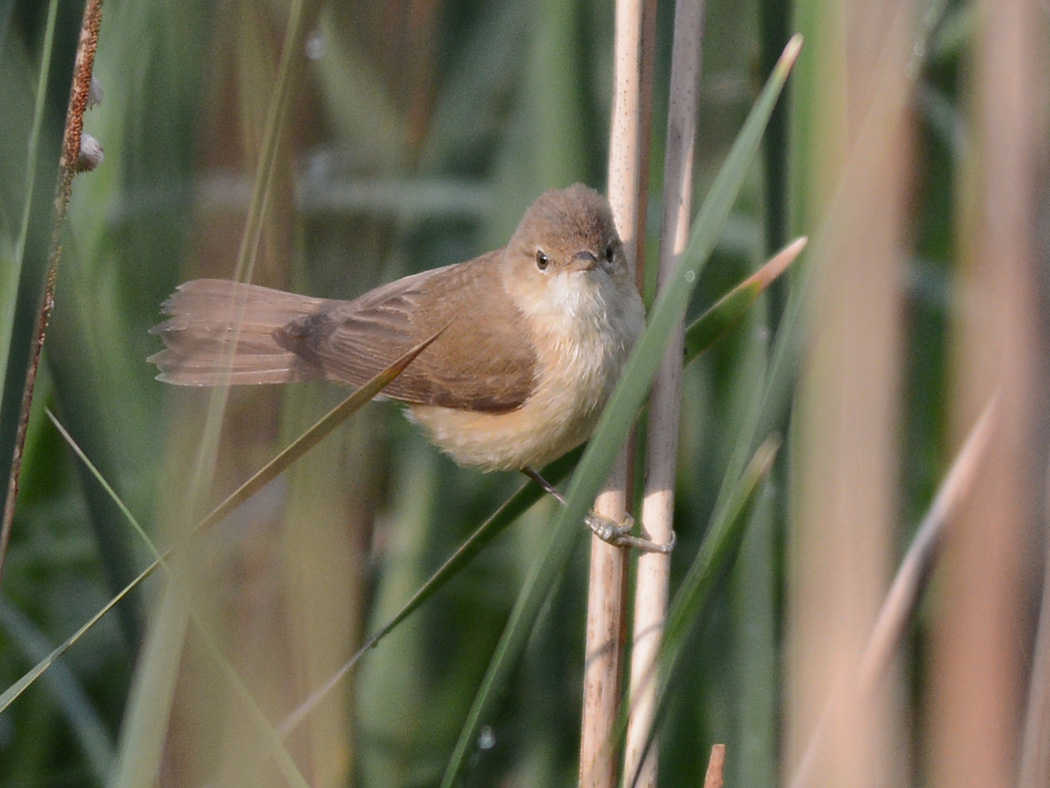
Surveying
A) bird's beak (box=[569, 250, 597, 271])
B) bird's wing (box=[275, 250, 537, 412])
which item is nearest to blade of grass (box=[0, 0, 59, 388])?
bird's beak (box=[569, 250, 597, 271])

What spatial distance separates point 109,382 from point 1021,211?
4.10 feet

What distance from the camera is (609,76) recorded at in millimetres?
2582

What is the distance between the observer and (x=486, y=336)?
2322 millimetres

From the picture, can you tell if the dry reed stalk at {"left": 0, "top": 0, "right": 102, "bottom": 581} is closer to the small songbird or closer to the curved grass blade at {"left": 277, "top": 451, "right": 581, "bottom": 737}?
the curved grass blade at {"left": 277, "top": 451, "right": 581, "bottom": 737}

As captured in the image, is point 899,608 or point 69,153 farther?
point 899,608

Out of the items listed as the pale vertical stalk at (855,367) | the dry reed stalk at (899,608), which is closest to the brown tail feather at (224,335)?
the pale vertical stalk at (855,367)

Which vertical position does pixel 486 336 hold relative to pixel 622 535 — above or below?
above

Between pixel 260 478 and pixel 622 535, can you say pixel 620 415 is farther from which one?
pixel 622 535

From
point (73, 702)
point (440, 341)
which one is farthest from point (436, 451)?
point (73, 702)

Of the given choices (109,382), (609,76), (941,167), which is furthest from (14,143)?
(941,167)

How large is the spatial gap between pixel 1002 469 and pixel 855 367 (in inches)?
7.5

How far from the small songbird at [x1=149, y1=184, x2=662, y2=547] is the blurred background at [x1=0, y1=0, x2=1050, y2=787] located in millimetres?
98

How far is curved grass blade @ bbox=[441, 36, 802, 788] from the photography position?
3.52ft

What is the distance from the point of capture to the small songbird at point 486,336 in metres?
2.00
